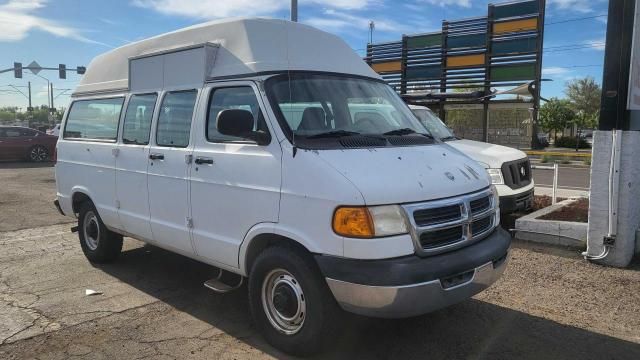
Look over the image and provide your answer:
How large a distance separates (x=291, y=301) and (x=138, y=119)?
2.83m

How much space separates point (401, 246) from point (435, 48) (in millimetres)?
31107

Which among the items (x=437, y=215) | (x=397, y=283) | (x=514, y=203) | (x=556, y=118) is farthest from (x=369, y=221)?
(x=556, y=118)

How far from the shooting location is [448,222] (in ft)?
11.9

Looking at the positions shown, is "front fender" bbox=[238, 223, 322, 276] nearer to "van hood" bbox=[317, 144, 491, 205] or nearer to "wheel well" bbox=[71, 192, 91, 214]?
"van hood" bbox=[317, 144, 491, 205]

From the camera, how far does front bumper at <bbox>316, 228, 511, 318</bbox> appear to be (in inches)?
130

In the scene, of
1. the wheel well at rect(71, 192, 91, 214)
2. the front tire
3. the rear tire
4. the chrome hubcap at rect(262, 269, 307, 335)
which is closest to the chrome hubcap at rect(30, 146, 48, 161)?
the wheel well at rect(71, 192, 91, 214)

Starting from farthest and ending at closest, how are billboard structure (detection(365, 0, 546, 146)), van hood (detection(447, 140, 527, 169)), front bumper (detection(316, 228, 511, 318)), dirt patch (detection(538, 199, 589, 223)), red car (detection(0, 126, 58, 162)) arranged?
billboard structure (detection(365, 0, 546, 146)) < red car (detection(0, 126, 58, 162)) < van hood (detection(447, 140, 527, 169)) < dirt patch (detection(538, 199, 589, 223)) < front bumper (detection(316, 228, 511, 318))

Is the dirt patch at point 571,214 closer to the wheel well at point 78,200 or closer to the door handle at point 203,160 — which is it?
the door handle at point 203,160

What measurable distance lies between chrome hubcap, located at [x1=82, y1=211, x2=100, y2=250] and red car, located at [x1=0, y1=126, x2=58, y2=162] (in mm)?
16260

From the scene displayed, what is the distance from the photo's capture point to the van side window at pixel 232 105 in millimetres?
4090

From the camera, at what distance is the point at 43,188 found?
1328cm

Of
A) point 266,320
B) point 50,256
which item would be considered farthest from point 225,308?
point 50,256

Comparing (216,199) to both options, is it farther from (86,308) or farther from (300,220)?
(86,308)

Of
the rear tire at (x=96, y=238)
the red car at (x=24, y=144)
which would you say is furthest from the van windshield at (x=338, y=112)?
the red car at (x=24, y=144)
